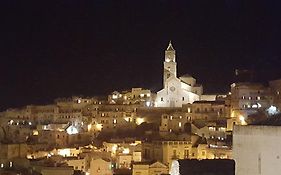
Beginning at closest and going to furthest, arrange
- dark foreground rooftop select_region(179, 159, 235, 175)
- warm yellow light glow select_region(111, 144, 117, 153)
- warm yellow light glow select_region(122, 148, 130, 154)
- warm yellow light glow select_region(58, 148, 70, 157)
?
dark foreground rooftop select_region(179, 159, 235, 175)
warm yellow light glow select_region(122, 148, 130, 154)
warm yellow light glow select_region(111, 144, 117, 153)
warm yellow light glow select_region(58, 148, 70, 157)

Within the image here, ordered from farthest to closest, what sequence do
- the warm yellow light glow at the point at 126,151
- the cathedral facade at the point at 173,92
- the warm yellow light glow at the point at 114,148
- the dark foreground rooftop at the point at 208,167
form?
the cathedral facade at the point at 173,92
the warm yellow light glow at the point at 114,148
the warm yellow light glow at the point at 126,151
the dark foreground rooftop at the point at 208,167

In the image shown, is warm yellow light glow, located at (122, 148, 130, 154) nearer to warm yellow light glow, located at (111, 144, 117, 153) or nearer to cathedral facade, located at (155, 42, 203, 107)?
warm yellow light glow, located at (111, 144, 117, 153)

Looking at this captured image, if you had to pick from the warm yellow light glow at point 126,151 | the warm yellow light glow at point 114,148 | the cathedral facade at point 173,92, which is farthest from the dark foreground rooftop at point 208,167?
the cathedral facade at point 173,92

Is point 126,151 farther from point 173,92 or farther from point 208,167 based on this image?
point 208,167

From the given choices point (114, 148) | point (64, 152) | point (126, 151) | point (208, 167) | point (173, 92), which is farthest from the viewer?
point (173, 92)

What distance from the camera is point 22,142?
30453mm

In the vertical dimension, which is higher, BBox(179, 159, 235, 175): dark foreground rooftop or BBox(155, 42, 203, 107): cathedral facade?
BBox(155, 42, 203, 107): cathedral facade

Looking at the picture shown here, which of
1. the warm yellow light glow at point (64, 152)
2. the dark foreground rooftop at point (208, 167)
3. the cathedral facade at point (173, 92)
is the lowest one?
the warm yellow light glow at point (64, 152)

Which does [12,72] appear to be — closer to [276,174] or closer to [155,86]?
[155,86]

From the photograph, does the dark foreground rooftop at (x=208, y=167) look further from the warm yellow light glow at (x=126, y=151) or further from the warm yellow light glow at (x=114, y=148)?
the warm yellow light glow at (x=114, y=148)

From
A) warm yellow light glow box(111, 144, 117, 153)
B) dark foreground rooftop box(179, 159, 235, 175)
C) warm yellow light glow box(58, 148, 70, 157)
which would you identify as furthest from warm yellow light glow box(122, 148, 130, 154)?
dark foreground rooftop box(179, 159, 235, 175)

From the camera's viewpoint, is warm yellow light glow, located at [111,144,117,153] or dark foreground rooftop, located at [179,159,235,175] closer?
dark foreground rooftop, located at [179,159,235,175]


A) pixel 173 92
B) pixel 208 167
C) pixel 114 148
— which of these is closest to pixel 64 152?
pixel 114 148

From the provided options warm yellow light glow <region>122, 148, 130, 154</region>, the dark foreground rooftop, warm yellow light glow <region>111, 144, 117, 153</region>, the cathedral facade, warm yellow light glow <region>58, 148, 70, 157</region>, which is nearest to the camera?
the dark foreground rooftop
